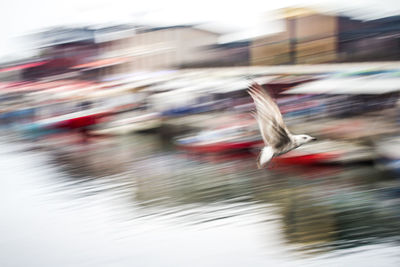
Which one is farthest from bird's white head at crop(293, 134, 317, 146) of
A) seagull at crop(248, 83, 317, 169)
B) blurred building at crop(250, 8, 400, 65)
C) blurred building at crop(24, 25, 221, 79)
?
blurred building at crop(24, 25, 221, 79)

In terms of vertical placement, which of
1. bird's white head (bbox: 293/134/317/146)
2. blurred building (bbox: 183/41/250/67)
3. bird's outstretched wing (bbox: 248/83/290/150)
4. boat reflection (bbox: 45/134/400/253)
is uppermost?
blurred building (bbox: 183/41/250/67)

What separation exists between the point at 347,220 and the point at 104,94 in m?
→ 0.97

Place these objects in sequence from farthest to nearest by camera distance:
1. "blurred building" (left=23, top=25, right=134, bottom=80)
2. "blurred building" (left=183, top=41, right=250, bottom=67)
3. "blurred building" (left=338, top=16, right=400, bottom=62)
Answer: "blurred building" (left=23, top=25, right=134, bottom=80) → "blurred building" (left=183, top=41, right=250, bottom=67) → "blurred building" (left=338, top=16, right=400, bottom=62)

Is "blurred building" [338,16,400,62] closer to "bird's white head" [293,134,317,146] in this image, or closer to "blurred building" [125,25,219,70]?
"bird's white head" [293,134,317,146]

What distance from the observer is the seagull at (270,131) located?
1.33 m

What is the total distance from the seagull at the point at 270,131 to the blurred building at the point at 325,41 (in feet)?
0.41

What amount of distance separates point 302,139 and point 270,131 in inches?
4.2

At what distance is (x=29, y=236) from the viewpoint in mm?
1555

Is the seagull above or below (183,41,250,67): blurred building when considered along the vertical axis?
below

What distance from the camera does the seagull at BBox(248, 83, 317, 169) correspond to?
1333 mm

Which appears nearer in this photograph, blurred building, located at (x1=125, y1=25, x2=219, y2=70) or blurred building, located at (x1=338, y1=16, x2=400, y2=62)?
blurred building, located at (x1=338, y1=16, x2=400, y2=62)

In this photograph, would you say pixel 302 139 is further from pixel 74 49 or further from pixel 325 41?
pixel 74 49

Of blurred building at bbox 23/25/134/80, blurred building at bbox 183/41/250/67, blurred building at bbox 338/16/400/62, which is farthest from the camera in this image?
blurred building at bbox 23/25/134/80

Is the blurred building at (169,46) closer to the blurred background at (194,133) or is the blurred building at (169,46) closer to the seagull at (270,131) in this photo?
the blurred background at (194,133)
